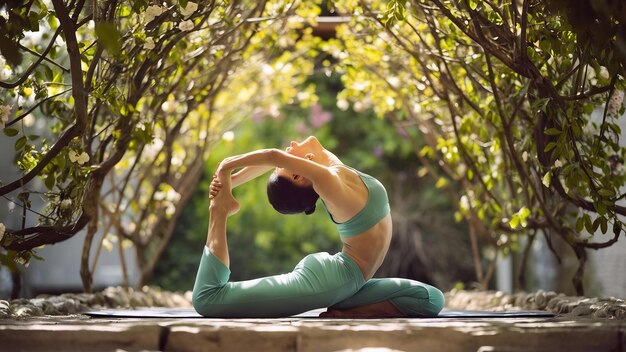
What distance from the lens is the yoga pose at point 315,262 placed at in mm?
3289

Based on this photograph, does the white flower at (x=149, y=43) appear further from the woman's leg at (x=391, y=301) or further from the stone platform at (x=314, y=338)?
the stone platform at (x=314, y=338)

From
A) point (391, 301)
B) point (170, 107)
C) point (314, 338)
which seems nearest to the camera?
point (314, 338)

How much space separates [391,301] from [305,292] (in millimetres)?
400

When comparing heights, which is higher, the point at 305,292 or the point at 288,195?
the point at 288,195

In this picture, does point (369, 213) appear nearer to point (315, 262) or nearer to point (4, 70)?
point (315, 262)

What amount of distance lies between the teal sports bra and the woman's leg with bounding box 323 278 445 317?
8.9 inches

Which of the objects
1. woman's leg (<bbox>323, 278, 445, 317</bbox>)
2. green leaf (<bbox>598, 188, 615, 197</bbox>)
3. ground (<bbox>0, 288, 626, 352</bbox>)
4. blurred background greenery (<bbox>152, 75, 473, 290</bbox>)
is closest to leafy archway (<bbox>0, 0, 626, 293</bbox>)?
green leaf (<bbox>598, 188, 615, 197</bbox>)

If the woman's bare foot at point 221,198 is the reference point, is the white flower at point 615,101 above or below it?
above

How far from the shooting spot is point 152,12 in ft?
11.4

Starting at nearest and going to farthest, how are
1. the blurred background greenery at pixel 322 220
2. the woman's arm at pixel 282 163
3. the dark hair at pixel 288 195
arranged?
the woman's arm at pixel 282 163 < the dark hair at pixel 288 195 < the blurred background greenery at pixel 322 220

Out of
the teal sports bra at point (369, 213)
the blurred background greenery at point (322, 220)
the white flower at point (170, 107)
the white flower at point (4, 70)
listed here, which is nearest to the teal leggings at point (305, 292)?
the teal sports bra at point (369, 213)

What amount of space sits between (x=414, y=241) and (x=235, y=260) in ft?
6.32

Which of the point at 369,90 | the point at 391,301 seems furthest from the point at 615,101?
the point at 369,90

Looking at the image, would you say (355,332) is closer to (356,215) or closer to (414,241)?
(356,215)
